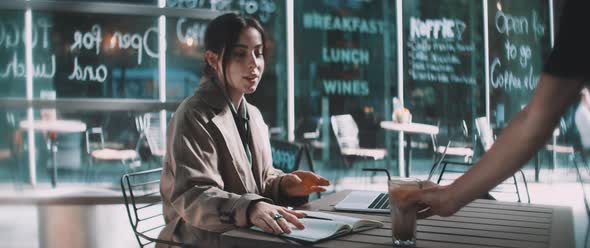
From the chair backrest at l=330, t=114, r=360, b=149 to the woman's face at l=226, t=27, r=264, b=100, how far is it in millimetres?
5103

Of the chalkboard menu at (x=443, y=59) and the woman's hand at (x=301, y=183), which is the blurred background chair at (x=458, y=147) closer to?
the chalkboard menu at (x=443, y=59)

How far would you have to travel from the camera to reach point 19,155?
4918 millimetres

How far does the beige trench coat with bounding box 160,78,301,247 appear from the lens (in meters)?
1.52

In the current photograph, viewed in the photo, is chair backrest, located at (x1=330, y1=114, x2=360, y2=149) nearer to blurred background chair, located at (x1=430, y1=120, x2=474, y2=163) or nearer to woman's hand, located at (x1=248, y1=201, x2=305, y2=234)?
blurred background chair, located at (x1=430, y1=120, x2=474, y2=163)

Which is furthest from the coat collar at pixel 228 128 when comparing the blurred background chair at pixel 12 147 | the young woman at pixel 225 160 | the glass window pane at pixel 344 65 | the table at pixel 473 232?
the glass window pane at pixel 344 65

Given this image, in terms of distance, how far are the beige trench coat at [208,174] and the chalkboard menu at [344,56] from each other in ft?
16.1

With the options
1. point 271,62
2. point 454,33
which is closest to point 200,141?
point 271,62

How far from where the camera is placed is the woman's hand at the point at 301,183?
1.87m

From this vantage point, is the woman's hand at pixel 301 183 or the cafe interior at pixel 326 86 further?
the cafe interior at pixel 326 86

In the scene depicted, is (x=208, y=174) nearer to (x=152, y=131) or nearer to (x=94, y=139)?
(x=152, y=131)

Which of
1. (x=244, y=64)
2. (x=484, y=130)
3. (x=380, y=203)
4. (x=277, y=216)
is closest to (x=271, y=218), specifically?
(x=277, y=216)

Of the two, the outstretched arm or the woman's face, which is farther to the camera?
the woman's face

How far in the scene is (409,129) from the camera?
684cm

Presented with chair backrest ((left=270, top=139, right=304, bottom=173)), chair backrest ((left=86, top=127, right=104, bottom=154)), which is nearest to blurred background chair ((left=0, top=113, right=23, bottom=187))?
chair backrest ((left=86, top=127, right=104, bottom=154))
